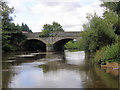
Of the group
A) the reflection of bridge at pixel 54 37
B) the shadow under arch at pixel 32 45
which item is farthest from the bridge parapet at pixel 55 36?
the shadow under arch at pixel 32 45

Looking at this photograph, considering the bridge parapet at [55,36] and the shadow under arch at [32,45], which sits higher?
the bridge parapet at [55,36]

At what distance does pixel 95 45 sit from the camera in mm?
17375

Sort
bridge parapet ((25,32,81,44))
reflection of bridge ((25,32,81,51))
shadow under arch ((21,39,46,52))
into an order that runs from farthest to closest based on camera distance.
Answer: shadow under arch ((21,39,46,52)), reflection of bridge ((25,32,81,51)), bridge parapet ((25,32,81,44))

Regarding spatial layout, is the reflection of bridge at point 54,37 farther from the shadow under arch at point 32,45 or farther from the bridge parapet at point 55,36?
the shadow under arch at point 32,45

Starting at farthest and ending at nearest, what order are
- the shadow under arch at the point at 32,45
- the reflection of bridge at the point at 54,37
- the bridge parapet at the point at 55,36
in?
the shadow under arch at the point at 32,45
the reflection of bridge at the point at 54,37
the bridge parapet at the point at 55,36

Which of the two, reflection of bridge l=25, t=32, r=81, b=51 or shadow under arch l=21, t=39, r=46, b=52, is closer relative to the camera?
reflection of bridge l=25, t=32, r=81, b=51

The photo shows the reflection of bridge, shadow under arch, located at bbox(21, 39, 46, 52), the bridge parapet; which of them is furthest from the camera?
shadow under arch, located at bbox(21, 39, 46, 52)

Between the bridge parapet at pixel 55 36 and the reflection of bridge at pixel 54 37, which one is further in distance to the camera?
the reflection of bridge at pixel 54 37

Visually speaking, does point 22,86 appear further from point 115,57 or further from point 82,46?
point 82,46

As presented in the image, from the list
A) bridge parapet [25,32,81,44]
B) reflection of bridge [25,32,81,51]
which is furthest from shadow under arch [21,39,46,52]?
reflection of bridge [25,32,81,51]

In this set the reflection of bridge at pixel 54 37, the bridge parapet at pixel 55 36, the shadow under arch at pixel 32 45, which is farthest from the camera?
the shadow under arch at pixel 32 45

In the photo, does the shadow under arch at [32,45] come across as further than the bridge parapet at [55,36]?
Yes

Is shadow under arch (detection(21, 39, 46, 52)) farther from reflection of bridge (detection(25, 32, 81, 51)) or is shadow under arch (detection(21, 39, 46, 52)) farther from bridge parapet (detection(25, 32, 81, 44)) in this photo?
reflection of bridge (detection(25, 32, 81, 51))

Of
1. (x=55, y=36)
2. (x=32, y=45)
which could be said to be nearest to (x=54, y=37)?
(x=55, y=36)
